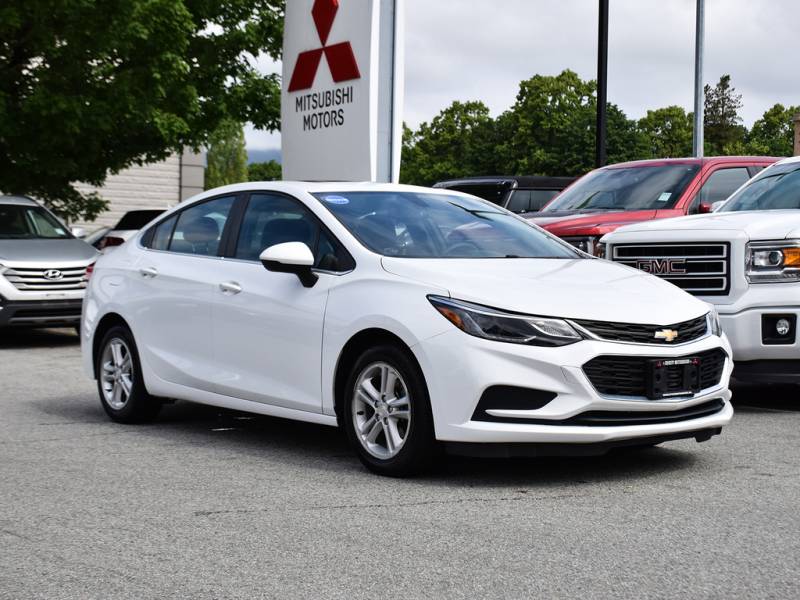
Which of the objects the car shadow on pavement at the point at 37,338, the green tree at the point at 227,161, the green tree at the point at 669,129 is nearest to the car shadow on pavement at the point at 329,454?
the car shadow on pavement at the point at 37,338

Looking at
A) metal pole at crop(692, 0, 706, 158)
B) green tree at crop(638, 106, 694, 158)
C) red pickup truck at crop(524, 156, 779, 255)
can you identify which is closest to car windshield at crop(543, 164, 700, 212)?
red pickup truck at crop(524, 156, 779, 255)

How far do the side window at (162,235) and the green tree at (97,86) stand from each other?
38.5ft

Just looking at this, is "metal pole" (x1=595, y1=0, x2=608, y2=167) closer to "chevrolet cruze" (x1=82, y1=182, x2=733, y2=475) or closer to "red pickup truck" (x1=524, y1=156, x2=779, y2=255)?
"red pickup truck" (x1=524, y1=156, x2=779, y2=255)

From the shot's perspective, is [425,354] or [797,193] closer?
[425,354]

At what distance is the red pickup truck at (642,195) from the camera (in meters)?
11.4

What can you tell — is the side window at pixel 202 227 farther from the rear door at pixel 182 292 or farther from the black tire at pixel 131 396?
the black tire at pixel 131 396

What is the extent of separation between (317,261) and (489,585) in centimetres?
306

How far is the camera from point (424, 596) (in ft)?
14.6

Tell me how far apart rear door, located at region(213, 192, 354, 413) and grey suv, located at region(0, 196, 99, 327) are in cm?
797

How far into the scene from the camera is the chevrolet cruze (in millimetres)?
6246

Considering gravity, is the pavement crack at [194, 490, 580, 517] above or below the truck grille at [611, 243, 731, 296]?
below

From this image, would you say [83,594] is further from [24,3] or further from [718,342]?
[24,3]

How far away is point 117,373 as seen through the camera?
8.93 metres

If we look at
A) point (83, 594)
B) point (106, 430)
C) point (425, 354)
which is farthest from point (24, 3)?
point (83, 594)
